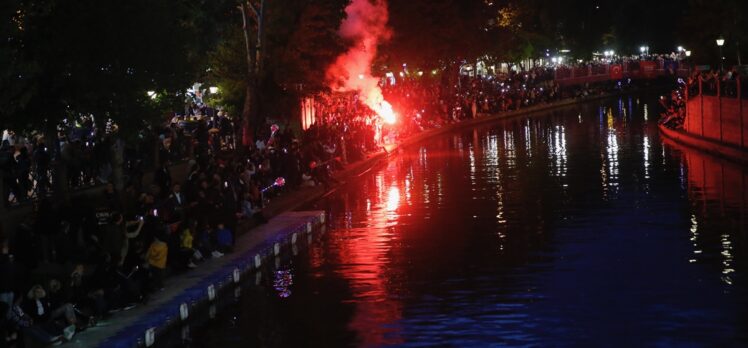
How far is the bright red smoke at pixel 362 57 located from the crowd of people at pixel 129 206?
1779mm

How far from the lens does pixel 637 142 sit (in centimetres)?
5194

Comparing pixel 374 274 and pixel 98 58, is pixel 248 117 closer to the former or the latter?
pixel 98 58

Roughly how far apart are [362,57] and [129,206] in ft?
96.3

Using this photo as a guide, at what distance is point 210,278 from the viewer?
804 inches

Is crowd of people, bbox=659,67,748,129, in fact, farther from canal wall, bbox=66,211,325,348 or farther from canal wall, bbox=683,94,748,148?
canal wall, bbox=66,211,325,348

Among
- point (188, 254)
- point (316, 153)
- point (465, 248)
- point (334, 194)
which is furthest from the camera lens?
point (316, 153)

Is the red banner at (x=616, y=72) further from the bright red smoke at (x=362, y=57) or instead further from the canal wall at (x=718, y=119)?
the canal wall at (x=718, y=119)

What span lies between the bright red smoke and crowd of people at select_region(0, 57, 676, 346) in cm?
178

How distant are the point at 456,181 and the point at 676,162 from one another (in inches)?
340

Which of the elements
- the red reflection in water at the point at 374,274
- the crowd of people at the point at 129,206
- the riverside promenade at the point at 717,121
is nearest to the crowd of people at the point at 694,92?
the riverside promenade at the point at 717,121

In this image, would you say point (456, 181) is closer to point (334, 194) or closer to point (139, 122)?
point (334, 194)

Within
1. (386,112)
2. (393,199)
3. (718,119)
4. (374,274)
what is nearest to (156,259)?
(374,274)

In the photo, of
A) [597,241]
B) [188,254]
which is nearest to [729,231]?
[597,241]

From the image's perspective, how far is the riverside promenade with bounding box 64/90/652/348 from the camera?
16.5 meters
